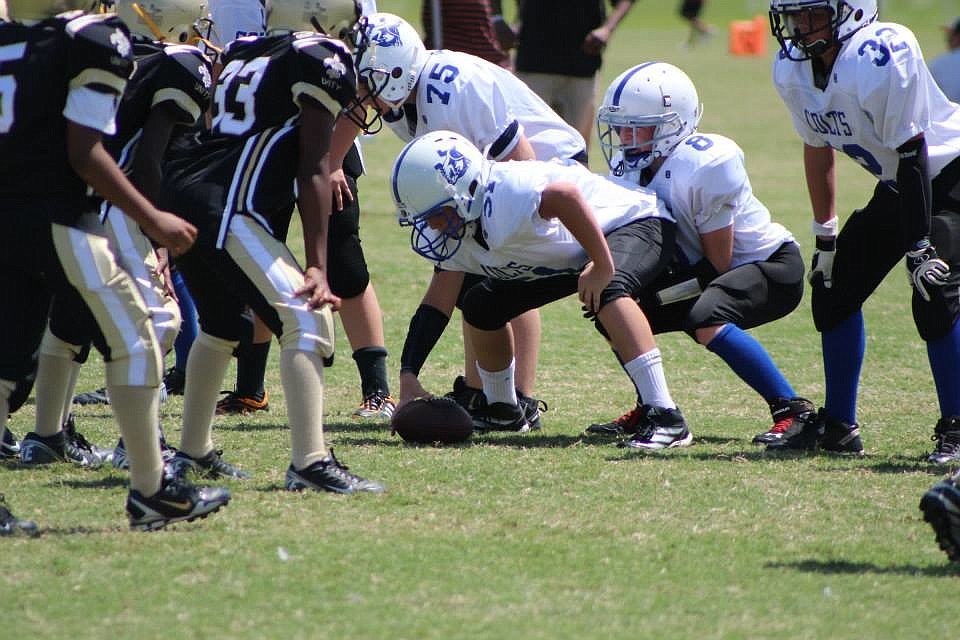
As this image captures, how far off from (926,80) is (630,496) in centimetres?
190

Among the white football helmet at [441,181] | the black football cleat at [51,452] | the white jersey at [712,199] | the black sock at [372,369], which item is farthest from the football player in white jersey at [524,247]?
the black football cleat at [51,452]

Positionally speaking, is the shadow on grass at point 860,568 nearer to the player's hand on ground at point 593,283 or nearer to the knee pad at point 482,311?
the player's hand on ground at point 593,283

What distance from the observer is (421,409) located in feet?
17.0

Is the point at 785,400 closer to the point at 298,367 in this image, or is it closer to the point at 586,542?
the point at 586,542

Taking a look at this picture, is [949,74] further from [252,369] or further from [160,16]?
[160,16]

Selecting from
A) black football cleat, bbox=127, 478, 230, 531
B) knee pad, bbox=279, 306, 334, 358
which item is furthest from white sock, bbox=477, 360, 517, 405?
black football cleat, bbox=127, 478, 230, 531

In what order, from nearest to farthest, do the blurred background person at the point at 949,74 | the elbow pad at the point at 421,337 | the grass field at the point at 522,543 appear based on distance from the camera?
the grass field at the point at 522,543, the elbow pad at the point at 421,337, the blurred background person at the point at 949,74

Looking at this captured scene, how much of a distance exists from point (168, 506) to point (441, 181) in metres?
1.53

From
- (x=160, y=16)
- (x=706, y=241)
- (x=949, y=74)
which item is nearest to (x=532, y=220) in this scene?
(x=706, y=241)

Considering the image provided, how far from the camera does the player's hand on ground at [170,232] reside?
3.70 meters

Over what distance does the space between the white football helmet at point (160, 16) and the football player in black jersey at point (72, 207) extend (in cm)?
103

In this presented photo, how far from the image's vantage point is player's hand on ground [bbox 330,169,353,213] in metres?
5.62

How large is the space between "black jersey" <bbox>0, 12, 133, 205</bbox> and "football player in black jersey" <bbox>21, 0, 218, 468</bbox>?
235mm

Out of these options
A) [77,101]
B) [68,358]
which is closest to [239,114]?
[77,101]
